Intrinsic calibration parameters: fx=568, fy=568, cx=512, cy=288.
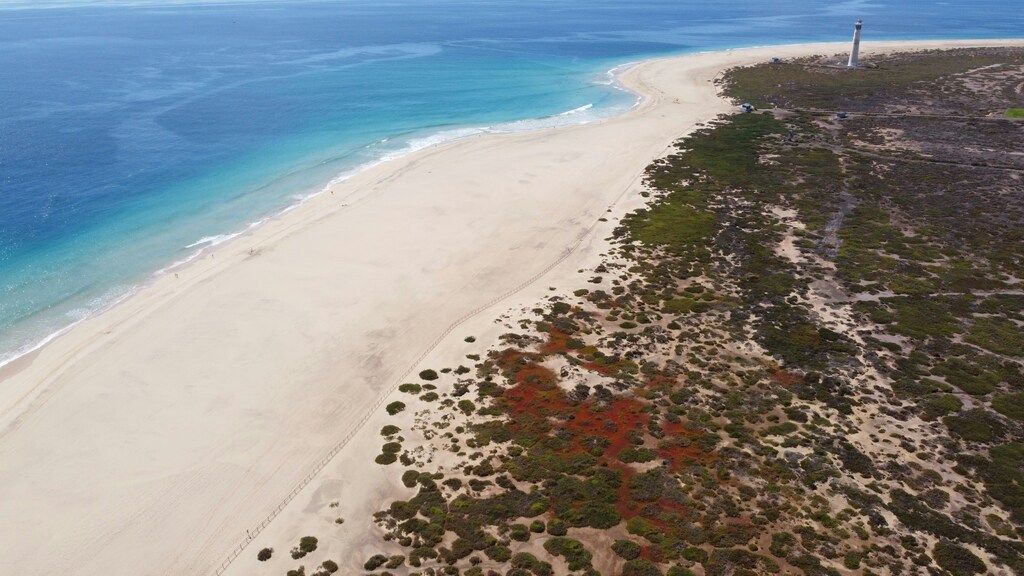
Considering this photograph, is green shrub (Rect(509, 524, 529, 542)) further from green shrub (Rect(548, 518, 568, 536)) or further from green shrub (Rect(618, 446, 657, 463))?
green shrub (Rect(618, 446, 657, 463))

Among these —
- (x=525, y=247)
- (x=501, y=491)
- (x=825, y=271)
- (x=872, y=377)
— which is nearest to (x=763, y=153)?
(x=825, y=271)

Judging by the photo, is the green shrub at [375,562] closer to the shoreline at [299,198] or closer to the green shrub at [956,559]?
the green shrub at [956,559]

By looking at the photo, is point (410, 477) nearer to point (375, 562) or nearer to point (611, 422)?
point (375, 562)

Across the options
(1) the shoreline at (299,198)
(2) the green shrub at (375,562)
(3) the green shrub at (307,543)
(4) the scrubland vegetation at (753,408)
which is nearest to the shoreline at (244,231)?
(1) the shoreline at (299,198)

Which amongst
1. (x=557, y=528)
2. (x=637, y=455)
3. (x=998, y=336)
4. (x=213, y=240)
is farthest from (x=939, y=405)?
(x=213, y=240)

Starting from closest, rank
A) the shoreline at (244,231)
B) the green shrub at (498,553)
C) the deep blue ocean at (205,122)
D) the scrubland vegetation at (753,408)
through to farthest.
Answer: the green shrub at (498,553), the scrubland vegetation at (753,408), the shoreline at (244,231), the deep blue ocean at (205,122)
